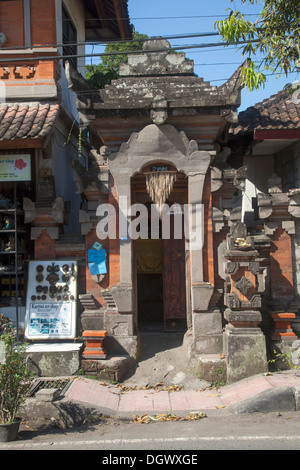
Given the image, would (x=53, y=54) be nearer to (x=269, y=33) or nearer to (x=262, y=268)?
(x=269, y=33)

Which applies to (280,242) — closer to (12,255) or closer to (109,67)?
(12,255)

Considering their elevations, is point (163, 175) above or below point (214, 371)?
above

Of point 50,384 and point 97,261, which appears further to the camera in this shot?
point 97,261

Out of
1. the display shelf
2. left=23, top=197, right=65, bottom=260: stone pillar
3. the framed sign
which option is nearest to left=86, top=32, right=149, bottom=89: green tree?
the framed sign

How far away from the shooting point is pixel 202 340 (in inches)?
368

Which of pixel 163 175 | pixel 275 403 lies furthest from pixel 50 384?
pixel 163 175

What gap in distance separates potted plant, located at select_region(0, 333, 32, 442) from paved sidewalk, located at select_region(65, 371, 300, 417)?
4.60 ft

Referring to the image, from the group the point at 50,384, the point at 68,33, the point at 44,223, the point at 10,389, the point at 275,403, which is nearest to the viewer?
the point at 10,389

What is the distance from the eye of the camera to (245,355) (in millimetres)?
8703

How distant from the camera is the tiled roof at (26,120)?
31.2 feet

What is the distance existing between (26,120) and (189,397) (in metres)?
6.80

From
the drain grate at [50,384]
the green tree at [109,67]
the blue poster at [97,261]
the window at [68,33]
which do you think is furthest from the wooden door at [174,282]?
the green tree at [109,67]

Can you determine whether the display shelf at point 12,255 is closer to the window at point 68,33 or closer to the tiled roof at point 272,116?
the window at point 68,33

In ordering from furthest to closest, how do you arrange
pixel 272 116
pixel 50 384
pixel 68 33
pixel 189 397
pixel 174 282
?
pixel 68 33, pixel 272 116, pixel 174 282, pixel 50 384, pixel 189 397
